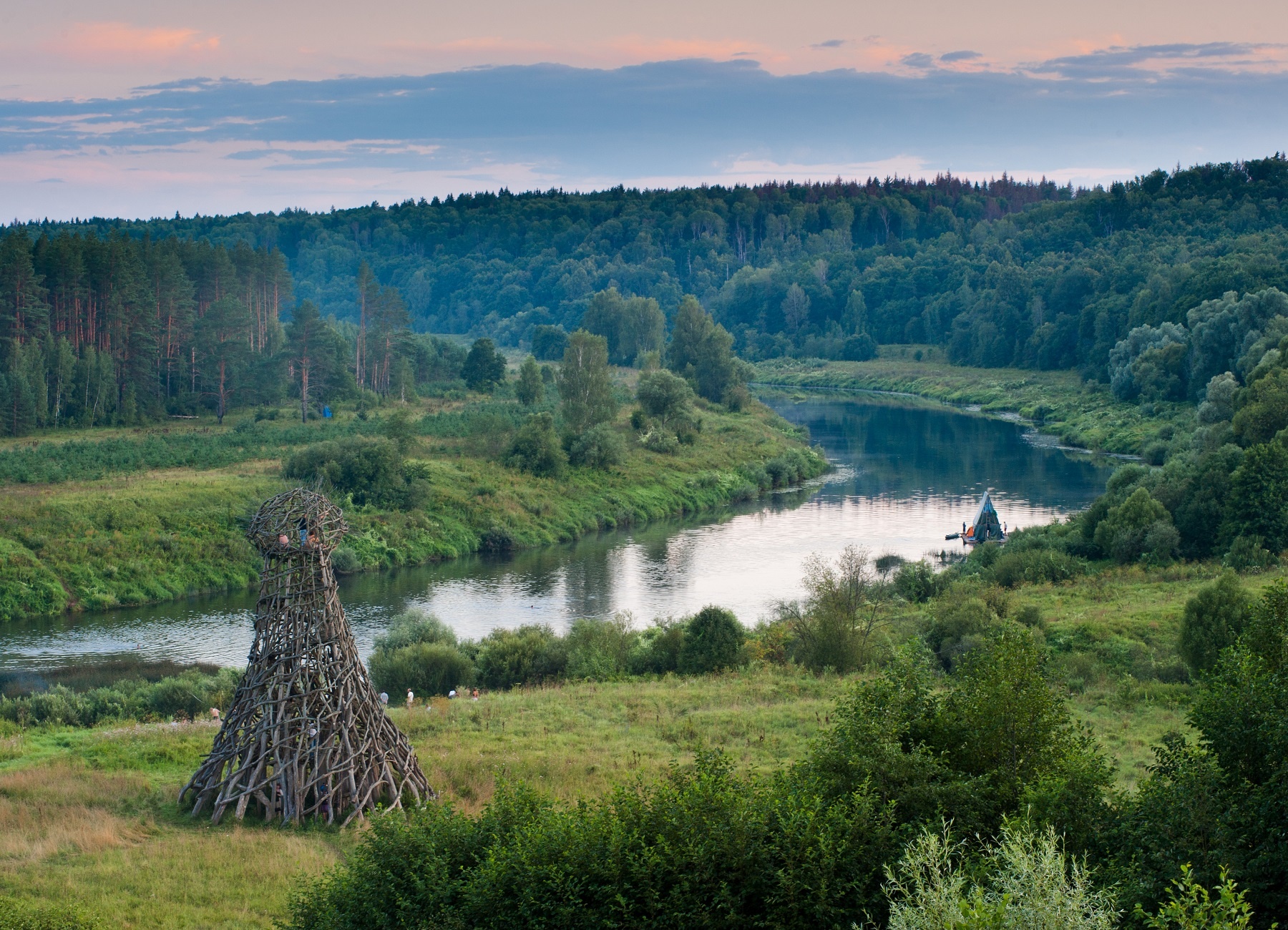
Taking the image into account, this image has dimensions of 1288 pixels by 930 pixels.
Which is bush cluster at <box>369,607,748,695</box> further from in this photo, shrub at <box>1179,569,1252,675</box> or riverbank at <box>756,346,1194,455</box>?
riverbank at <box>756,346,1194,455</box>

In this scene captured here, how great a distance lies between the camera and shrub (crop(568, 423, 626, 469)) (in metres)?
67.1

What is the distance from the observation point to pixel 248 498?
53125mm

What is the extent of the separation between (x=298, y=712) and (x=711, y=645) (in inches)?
629

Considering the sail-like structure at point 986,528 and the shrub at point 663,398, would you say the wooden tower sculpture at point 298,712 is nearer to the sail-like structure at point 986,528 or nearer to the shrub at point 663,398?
the sail-like structure at point 986,528

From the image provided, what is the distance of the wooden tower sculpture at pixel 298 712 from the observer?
59.3 feet

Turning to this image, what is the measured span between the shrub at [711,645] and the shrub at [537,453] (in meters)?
32.0

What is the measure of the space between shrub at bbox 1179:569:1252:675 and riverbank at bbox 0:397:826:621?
3277 cm

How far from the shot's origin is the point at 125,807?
1850 cm

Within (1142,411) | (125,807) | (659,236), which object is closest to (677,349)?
(1142,411)

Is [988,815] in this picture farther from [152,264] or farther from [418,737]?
[152,264]

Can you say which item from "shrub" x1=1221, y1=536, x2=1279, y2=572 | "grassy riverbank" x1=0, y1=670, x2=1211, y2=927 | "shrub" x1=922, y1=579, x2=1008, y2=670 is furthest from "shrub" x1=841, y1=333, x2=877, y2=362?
"grassy riverbank" x1=0, y1=670, x2=1211, y2=927

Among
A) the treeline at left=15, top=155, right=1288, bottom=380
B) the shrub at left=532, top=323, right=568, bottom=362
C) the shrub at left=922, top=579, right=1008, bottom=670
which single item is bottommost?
the shrub at left=922, top=579, right=1008, bottom=670

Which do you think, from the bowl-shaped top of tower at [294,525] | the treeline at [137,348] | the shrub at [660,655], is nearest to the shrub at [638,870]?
the bowl-shaped top of tower at [294,525]

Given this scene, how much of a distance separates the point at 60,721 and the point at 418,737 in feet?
30.7
